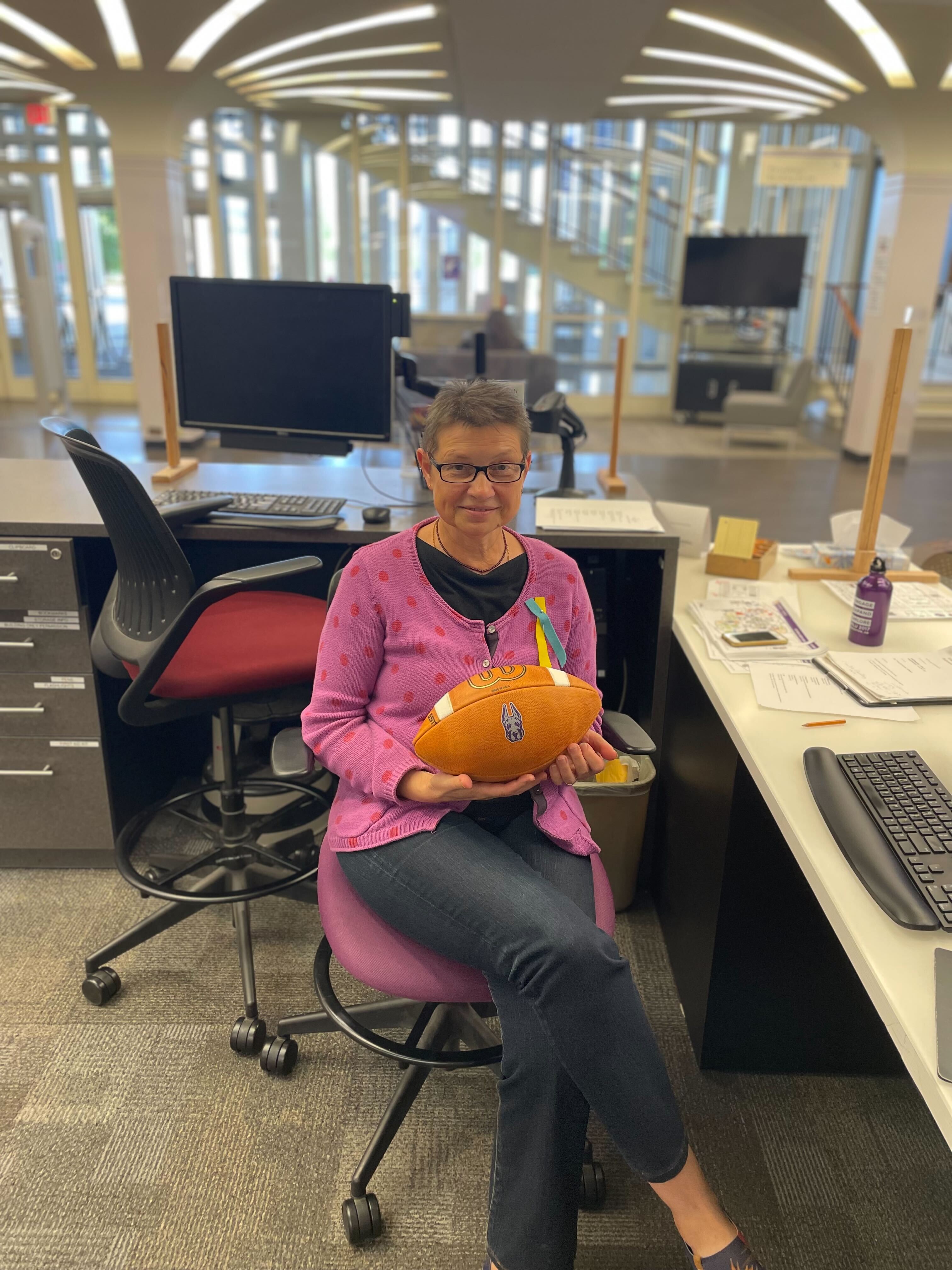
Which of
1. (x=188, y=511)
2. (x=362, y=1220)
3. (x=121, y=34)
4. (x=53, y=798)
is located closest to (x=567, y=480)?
(x=188, y=511)

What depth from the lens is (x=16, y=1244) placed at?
4.42 feet

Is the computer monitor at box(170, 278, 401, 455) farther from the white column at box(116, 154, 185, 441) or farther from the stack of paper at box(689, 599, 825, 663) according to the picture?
the white column at box(116, 154, 185, 441)

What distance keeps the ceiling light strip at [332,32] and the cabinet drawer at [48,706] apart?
517 cm

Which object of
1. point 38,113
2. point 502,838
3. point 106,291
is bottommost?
point 502,838

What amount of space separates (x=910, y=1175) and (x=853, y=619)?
1018 millimetres

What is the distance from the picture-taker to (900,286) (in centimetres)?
729

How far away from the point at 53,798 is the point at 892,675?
6.29ft

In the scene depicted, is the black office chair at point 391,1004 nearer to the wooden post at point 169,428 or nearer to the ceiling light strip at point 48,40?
the wooden post at point 169,428

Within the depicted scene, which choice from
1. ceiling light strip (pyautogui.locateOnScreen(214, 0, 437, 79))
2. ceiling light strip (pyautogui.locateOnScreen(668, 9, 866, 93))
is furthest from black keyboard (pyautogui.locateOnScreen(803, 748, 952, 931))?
ceiling light strip (pyautogui.locateOnScreen(214, 0, 437, 79))

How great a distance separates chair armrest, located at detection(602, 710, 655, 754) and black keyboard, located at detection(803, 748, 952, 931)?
0.26 m

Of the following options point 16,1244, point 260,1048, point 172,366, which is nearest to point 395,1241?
point 260,1048

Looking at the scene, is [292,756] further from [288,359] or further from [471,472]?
[288,359]

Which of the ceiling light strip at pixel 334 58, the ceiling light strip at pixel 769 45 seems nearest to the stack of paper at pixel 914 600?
the ceiling light strip at pixel 769 45

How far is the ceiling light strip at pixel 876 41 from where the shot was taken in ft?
17.5
